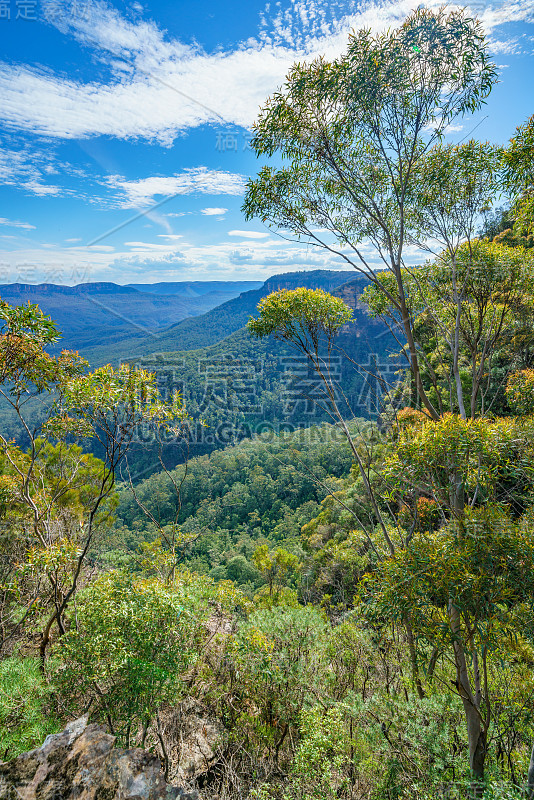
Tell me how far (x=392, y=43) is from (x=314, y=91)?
0.93 m

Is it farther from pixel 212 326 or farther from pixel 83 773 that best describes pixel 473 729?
pixel 212 326

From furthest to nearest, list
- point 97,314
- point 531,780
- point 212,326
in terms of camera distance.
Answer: point 97,314 → point 212,326 → point 531,780

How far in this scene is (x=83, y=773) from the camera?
2828 millimetres

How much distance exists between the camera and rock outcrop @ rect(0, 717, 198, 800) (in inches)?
107

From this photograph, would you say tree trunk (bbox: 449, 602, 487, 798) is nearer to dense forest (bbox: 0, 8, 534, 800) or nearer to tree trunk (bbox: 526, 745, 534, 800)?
dense forest (bbox: 0, 8, 534, 800)

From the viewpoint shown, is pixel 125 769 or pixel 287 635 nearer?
pixel 125 769

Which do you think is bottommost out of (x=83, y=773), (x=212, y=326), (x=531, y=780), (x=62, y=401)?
(x=83, y=773)

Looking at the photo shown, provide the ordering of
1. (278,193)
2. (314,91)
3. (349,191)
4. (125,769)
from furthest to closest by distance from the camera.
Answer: (278,193) < (349,191) < (314,91) < (125,769)

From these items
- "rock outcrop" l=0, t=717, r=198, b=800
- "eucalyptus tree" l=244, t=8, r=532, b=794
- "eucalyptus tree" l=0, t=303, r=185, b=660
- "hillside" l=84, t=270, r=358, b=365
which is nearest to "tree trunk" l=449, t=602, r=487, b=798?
"eucalyptus tree" l=244, t=8, r=532, b=794

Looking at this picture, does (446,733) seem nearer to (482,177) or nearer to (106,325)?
(482,177)

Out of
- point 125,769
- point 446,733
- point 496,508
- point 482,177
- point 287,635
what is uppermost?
point 482,177

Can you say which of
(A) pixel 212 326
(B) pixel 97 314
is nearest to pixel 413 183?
(A) pixel 212 326

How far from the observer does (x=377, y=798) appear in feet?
12.5

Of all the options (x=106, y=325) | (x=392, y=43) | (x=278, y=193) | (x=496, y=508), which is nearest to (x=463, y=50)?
(x=392, y=43)
